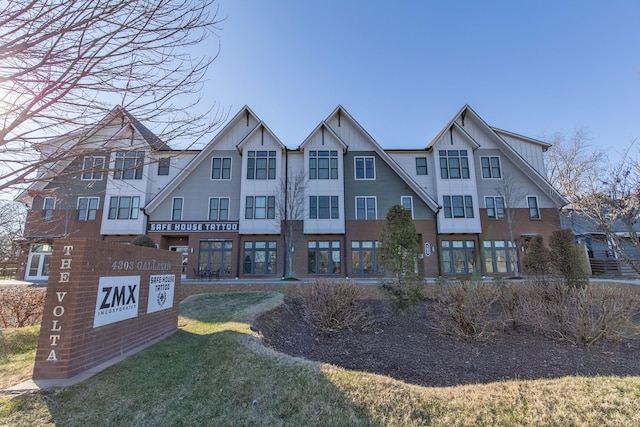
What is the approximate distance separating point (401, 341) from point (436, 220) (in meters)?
17.1

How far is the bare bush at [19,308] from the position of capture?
9945 millimetres

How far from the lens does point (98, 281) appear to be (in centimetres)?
548

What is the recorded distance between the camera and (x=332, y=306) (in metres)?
9.34

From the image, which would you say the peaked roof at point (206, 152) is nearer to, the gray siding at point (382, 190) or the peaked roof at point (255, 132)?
the peaked roof at point (255, 132)

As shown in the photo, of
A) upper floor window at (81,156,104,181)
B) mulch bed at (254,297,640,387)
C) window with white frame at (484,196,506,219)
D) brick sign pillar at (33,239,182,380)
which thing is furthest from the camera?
window with white frame at (484,196,506,219)

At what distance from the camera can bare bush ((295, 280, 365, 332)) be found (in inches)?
365

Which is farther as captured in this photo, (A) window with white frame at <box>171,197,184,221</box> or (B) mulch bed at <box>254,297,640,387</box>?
(A) window with white frame at <box>171,197,184,221</box>

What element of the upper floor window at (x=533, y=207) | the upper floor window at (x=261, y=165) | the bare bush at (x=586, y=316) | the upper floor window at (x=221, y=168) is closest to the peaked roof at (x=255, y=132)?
the upper floor window at (x=261, y=165)

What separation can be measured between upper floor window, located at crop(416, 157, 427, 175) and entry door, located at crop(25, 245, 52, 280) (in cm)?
2902

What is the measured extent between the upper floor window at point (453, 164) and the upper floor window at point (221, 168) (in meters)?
16.2

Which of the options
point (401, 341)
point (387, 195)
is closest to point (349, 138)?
point (387, 195)

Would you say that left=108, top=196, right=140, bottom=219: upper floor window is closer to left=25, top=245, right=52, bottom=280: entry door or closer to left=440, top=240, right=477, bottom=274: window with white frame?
left=25, top=245, right=52, bottom=280: entry door

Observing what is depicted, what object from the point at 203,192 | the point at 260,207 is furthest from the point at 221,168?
the point at 260,207

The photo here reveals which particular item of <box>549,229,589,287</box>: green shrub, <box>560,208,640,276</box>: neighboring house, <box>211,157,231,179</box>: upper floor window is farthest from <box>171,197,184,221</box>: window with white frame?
<box>560,208,640,276</box>: neighboring house
